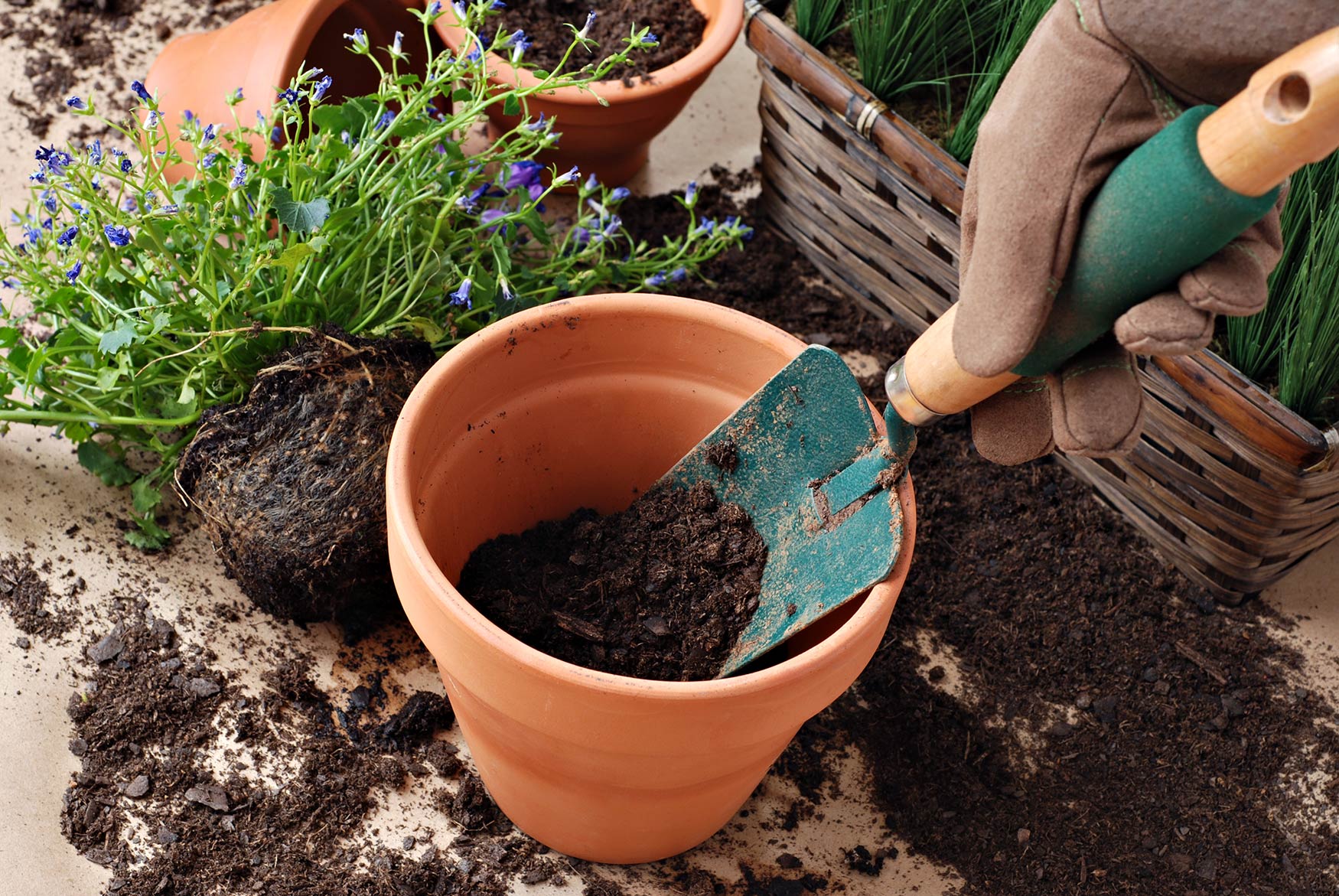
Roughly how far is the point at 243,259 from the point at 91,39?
3.36 feet

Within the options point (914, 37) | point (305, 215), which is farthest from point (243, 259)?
point (914, 37)

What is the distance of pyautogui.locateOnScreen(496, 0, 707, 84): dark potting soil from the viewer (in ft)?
5.99

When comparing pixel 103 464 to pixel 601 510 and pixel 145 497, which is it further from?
pixel 601 510

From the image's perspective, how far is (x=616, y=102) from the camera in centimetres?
171

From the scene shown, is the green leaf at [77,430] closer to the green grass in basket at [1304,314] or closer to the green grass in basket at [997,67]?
the green grass in basket at [997,67]

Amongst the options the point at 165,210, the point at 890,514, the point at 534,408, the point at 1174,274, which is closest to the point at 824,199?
the point at 534,408

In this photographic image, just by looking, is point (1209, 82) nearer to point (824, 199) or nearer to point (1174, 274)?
point (1174, 274)

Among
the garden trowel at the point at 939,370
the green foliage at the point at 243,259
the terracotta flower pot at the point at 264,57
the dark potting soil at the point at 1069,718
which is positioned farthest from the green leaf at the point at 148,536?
the dark potting soil at the point at 1069,718

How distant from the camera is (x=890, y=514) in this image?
1.08m

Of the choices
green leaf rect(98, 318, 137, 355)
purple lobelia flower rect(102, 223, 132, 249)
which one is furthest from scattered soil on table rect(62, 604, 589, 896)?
purple lobelia flower rect(102, 223, 132, 249)

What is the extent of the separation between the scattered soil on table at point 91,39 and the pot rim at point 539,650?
1.21m

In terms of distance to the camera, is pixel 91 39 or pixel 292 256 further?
pixel 91 39

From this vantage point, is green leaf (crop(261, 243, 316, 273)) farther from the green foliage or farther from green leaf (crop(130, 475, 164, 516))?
green leaf (crop(130, 475, 164, 516))

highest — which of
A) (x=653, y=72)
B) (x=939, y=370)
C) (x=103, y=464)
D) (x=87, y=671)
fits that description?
(x=939, y=370)
